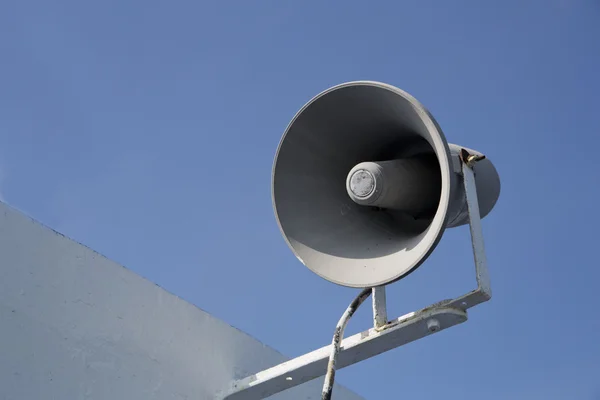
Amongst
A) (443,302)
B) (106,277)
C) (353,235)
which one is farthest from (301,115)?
(106,277)

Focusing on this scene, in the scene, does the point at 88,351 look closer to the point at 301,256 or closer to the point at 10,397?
the point at 10,397

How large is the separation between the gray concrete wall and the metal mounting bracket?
1.65 feet

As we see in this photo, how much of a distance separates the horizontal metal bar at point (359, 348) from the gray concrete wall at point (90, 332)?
37cm

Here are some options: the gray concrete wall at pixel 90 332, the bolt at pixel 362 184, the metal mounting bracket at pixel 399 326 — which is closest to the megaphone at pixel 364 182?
the bolt at pixel 362 184

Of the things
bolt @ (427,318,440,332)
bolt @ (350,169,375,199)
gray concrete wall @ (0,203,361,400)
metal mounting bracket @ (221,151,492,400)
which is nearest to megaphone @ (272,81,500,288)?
bolt @ (350,169,375,199)

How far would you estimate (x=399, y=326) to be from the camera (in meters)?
3.72

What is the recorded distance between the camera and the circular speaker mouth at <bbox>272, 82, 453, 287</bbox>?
3523mm

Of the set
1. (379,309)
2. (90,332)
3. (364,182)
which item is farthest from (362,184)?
(90,332)

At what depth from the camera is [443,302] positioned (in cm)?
362

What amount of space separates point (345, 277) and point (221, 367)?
150cm

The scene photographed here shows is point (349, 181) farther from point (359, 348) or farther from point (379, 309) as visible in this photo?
point (359, 348)

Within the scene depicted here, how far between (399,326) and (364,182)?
71cm

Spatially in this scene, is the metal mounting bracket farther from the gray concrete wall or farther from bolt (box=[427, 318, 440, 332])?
the gray concrete wall

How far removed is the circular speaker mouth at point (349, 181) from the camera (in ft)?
11.6
